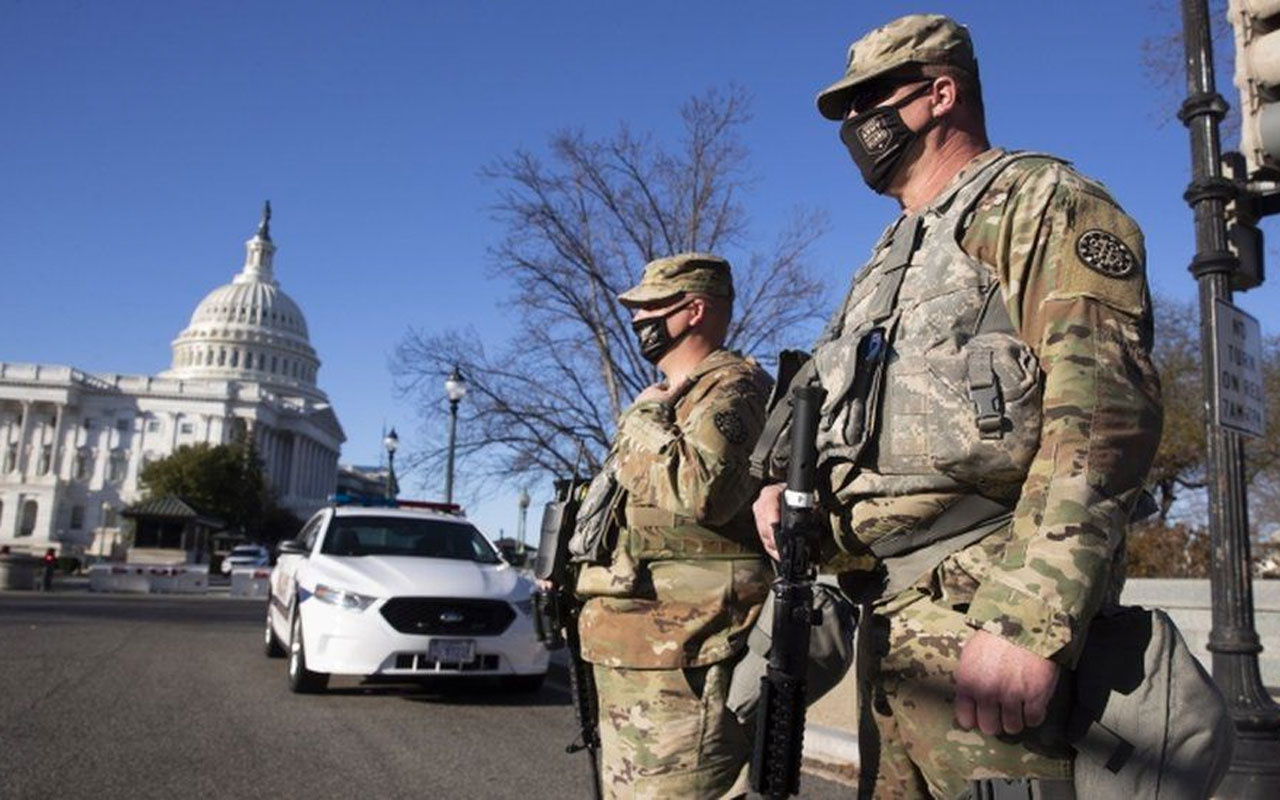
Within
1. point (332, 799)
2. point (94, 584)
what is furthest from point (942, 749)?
point (94, 584)

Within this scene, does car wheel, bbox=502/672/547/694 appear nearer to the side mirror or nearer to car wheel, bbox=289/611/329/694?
car wheel, bbox=289/611/329/694

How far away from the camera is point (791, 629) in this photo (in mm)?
1983

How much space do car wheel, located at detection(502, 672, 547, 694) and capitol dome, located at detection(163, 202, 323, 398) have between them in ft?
413

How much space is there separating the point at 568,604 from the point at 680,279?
3.59 feet

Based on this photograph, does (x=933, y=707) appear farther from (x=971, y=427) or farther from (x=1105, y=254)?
(x=1105, y=254)

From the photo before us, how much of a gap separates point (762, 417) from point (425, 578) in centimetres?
631

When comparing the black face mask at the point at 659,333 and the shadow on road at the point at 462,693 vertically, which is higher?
the black face mask at the point at 659,333

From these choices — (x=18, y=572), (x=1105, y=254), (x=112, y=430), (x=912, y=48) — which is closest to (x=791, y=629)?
(x=1105, y=254)

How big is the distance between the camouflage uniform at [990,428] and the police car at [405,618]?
6.92 metres

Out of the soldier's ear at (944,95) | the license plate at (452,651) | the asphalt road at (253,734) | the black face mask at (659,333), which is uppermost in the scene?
the soldier's ear at (944,95)

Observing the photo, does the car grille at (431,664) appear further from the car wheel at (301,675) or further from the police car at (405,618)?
the car wheel at (301,675)

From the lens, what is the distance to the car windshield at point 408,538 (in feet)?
32.7

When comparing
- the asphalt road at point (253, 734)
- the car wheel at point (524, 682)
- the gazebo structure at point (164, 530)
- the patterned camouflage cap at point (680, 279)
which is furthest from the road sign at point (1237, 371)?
the gazebo structure at point (164, 530)

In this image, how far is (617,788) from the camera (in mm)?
2840
